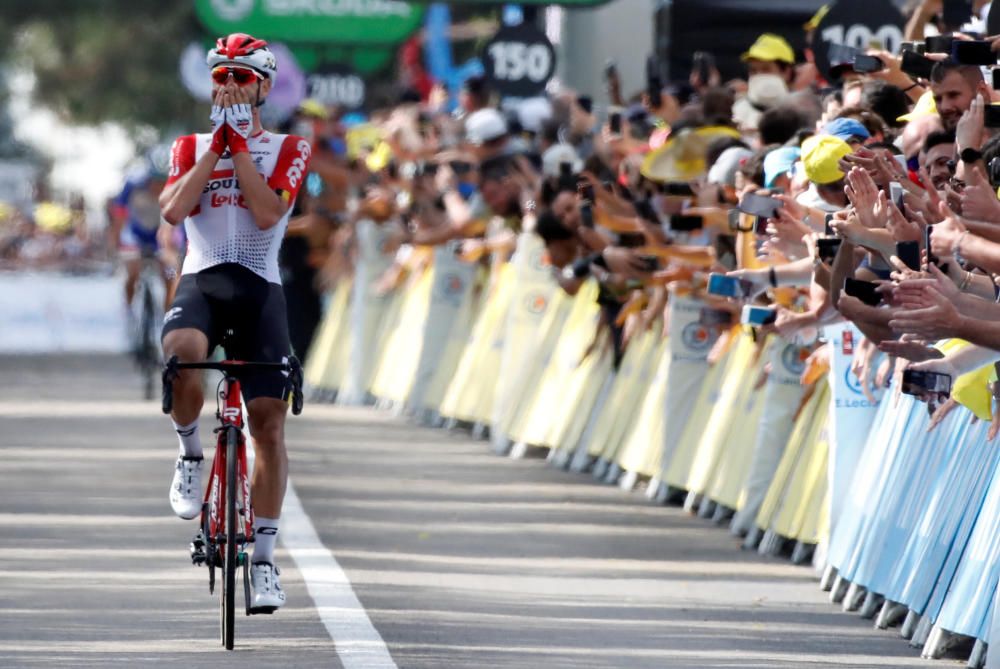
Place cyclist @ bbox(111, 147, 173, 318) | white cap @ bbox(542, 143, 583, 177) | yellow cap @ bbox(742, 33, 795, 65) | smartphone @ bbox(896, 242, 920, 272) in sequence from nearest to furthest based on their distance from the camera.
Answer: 1. smartphone @ bbox(896, 242, 920, 272)
2. yellow cap @ bbox(742, 33, 795, 65)
3. white cap @ bbox(542, 143, 583, 177)
4. cyclist @ bbox(111, 147, 173, 318)

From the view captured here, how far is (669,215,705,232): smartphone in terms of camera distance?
51.3 feet

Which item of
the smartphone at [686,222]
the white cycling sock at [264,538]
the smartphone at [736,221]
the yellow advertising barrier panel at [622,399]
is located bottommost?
the yellow advertising barrier panel at [622,399]

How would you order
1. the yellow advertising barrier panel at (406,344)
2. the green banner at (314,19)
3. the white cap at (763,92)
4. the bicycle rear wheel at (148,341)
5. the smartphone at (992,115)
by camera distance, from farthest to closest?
1. the green banner at (314,19)
2. the bicycle rear wheel at (148,341)
3. the yellow advertising barrier panel at (406,344)
4. the white cap at (763,92)
5. the smartphone at (992,115)

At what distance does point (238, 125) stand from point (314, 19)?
27.2 meters

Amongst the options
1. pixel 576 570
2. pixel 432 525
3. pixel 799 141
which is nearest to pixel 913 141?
pixel 799 141

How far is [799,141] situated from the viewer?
14.0 metres

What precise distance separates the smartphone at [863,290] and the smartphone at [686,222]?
5027 millimetres

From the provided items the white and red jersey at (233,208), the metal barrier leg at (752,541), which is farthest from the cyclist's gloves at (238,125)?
the metal barrier leg at (752,541)

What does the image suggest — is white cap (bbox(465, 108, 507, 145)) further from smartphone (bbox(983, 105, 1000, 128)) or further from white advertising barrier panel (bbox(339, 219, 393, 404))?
smartphone (bbox(983, 105, 1000, 128))

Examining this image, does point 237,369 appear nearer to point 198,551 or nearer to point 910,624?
point 198,551

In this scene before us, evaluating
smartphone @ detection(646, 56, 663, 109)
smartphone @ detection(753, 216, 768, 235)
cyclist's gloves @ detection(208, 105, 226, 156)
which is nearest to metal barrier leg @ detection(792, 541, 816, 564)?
smartphone @ detection(753, 216, 768, 235)

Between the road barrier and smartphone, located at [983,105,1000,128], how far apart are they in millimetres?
970

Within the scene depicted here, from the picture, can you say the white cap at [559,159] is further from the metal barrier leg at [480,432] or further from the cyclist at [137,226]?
the cyclist at [137,226]

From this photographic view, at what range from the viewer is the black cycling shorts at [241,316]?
11.4 metres
